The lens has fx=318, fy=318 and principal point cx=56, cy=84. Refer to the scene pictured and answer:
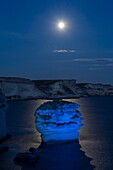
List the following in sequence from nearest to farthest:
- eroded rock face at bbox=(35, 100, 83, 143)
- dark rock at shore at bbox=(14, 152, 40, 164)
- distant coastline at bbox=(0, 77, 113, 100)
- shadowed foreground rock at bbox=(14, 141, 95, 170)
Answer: shadowed foreground rock at bbox=(14, 141, 95, 170) → dark rock at shore at bbox=(14, 152, 40, 164) → eroded rock face at bbox=(35, 100, 83, 143) → distant coastline at bbox=(0, 77, 113, 100)

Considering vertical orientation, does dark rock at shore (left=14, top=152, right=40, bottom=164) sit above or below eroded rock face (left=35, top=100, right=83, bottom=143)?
below

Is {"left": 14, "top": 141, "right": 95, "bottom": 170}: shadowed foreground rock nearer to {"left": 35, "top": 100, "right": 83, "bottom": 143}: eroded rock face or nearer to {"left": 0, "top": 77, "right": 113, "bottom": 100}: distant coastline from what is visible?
{"left": 35, "top": 100, "right": 83, "bottom": 143}: eroded rock face

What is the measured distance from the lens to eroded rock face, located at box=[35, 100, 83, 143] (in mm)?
34406

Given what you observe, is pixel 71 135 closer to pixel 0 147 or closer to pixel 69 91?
pixel 0 147

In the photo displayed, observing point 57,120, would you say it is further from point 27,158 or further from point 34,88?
point 34,88

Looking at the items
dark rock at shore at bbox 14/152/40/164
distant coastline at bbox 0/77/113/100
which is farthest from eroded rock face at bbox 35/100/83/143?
distant coastline at bbox 0/77/113/100

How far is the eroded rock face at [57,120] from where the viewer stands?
34406 mm

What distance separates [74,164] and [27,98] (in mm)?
143406

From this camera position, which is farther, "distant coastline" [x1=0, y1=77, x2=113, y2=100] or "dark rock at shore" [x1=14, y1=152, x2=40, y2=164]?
"distant coastline" [x1=0, y1=77, x2=113, y2=100]

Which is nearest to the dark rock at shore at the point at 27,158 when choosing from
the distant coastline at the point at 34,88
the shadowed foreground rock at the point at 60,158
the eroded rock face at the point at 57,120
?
the shadowed foreground rock at the point at 60,158

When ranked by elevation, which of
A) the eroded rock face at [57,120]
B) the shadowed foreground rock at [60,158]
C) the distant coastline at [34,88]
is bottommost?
the shadowed foreground rock at [60,158]

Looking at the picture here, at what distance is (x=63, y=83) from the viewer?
614ft

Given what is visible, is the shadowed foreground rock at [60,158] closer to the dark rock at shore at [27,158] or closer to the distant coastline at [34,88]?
the dark rock at shore at [27,158]

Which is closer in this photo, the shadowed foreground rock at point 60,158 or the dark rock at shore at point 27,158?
the shadowed foreground rock at point 60,158
